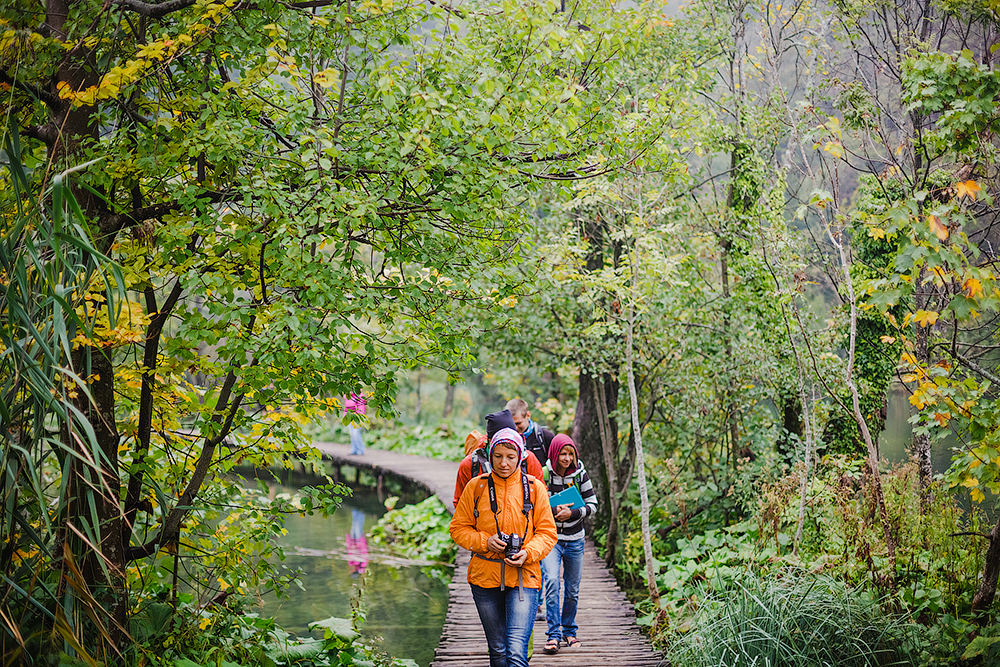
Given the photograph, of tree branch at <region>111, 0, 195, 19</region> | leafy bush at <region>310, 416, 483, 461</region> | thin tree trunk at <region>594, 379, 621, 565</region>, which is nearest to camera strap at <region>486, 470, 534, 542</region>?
tree branch at <region>111, 0, 195, 19</region>

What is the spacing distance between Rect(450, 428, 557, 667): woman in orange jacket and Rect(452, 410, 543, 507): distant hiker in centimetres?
20

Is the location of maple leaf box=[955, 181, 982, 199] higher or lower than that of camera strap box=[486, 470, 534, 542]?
higher

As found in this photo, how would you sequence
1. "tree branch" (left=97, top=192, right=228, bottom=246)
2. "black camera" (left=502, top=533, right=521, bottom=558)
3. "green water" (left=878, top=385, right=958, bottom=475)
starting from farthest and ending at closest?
"green water" (left=878, top=385, right=958, bottom=475)
"tree branch" (left=97, top=192, right=228, bottom=246)
"black camera" (left=502, top=533, right=521, bottom=558)

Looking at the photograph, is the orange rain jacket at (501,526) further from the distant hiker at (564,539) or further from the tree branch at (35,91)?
the tree branch at (35,91)

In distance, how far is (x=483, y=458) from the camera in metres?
4.11

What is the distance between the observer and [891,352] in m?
8.48

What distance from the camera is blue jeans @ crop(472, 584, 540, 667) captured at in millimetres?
3629

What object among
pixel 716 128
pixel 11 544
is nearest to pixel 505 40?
pixel 11 544

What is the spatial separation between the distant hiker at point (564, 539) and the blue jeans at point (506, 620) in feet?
4.73

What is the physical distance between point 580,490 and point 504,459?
167cm

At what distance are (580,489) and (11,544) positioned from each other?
3459mm

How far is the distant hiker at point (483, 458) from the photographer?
396 centimetres

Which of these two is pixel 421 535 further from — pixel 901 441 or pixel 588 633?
pixel 901 441

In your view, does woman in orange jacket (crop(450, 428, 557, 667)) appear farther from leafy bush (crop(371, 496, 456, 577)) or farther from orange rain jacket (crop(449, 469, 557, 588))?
leafy bush (crop(371, 496, 456, 577))
